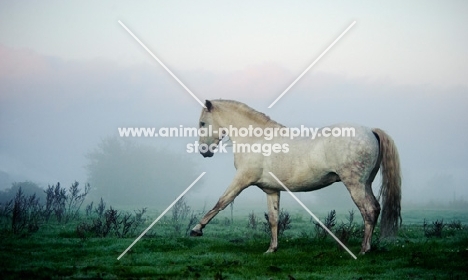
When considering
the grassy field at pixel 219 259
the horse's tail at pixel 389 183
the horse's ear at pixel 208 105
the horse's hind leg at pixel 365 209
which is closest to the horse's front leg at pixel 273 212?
the grassy field at pixel 219 259

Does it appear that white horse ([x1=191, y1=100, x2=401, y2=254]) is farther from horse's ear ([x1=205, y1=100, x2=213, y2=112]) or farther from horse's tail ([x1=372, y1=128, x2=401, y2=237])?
horse's ear ([x1=205, y1=100, x2=213, y2=112])

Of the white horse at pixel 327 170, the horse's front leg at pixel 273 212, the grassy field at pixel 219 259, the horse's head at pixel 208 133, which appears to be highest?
the horse's head at pixel 208 133

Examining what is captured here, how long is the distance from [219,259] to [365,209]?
3.09 m

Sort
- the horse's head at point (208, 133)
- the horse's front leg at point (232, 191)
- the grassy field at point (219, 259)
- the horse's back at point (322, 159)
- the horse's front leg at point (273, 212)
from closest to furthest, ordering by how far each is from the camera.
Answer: the grassy field at point (219, 259) → the horse's back at point (322, 159) → the horse's front leg at point (232, 191) → the horse's front leg at point (273, 212) → the horse's head at point (208, 133)

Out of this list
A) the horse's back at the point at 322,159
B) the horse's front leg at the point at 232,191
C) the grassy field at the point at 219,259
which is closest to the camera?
the grassy field at the point at 219,259

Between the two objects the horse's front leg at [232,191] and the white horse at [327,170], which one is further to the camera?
the horse's front leg at [232,191]

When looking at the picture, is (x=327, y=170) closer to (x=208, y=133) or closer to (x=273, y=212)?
(x=273, y=212)

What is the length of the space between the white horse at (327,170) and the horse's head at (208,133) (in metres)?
0.67

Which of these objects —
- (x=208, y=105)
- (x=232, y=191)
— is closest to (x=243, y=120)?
(x=208, y=105)

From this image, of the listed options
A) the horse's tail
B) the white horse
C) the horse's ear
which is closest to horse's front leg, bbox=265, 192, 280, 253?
the white horse

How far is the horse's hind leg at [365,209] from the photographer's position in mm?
10195

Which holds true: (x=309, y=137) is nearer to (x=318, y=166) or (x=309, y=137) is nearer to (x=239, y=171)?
(x=318, y=166)

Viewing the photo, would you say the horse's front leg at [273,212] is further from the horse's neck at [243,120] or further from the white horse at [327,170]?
the horse's neck at [243,120]

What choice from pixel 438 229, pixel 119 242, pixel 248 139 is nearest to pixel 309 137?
pixel 248 139
